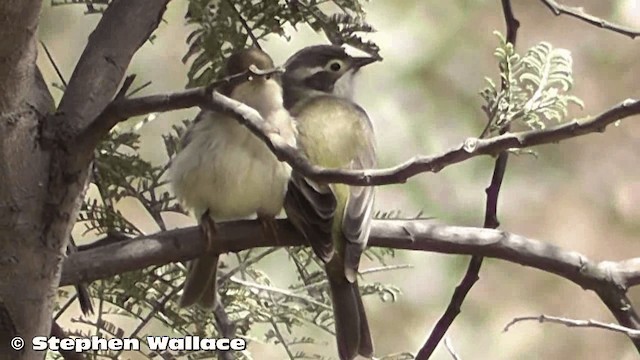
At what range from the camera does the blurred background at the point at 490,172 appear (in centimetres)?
268

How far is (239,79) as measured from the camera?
78 centimetres

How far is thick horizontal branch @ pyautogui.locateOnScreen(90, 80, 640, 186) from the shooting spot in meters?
0.72

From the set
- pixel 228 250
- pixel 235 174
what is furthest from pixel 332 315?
pixel 228 250

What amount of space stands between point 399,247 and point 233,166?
0.31m

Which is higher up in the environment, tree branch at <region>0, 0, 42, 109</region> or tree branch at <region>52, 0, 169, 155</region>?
tree branch at <region>52, 0, 169, 155</region>

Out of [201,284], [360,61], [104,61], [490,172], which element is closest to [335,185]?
[201,284]

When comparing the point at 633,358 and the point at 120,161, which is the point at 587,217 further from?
the point at 120,161

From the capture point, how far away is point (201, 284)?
3.96ft

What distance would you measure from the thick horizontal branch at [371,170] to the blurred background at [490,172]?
1.79 metres

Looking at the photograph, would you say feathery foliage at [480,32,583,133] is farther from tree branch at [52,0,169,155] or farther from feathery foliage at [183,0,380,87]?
tree branch at [52,0,169,155]

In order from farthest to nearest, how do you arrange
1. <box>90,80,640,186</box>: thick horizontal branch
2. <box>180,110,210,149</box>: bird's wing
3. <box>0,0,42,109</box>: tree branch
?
<box>180,110,210,149</box>: bird's wing
<box>0,0,42,109</box>: tree branch
<box>90,80,640,186</box>: thick horizontal branch

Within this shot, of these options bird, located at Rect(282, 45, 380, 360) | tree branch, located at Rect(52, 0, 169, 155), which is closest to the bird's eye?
bird, located at Rect(282, 45, 380, 360)

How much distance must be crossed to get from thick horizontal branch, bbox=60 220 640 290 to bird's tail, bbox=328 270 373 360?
0.47 ft

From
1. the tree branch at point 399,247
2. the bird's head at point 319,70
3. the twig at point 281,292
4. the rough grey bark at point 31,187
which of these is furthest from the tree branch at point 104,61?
the bird's head at point 319,70
